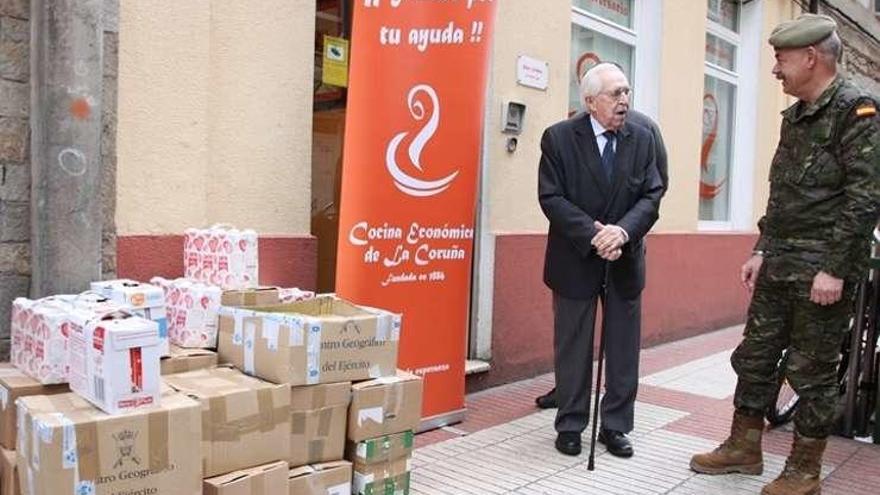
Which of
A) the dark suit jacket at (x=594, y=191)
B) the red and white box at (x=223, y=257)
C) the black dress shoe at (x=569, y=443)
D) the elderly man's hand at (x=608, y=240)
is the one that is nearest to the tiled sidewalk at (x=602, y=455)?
the black dress shoe at (x=569, y=443)

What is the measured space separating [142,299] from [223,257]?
0.53 meters

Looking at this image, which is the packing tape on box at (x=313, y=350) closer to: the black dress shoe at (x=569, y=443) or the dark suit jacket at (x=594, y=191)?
the dark suit jacket at (x=594, y=191)

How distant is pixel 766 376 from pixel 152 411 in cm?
273

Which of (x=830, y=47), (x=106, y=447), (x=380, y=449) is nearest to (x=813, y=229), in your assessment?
(x=830, y=47)

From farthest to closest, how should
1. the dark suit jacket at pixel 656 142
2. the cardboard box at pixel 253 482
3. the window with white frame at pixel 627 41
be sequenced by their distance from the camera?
the window with white frame at pixel 627 41 < the dark suit jacket at pixel 656 142 < the cardboard box at pixel 253 482

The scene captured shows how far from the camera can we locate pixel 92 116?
10.6 ft

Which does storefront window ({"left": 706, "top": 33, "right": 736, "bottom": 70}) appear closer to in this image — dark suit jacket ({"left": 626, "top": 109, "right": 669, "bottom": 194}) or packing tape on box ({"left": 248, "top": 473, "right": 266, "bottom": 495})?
dark suit jacket ({"left": 626, "top": 109, "right": 669, "bottom": 194})

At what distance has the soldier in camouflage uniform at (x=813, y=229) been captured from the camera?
3.36 meters

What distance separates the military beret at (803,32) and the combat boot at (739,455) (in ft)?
5.67

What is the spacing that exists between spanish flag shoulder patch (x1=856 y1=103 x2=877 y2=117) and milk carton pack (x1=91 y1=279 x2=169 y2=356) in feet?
9.56

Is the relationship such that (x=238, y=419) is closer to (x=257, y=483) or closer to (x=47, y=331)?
(x=257, y=483)

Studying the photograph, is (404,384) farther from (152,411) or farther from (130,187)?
(130,187)

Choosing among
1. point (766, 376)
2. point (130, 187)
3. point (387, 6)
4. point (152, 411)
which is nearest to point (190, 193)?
point (130, 187)

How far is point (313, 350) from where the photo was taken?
10.1 feet
